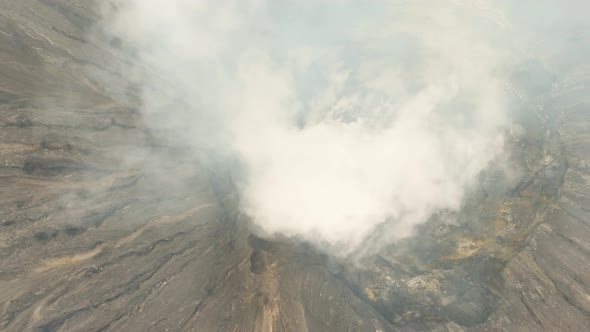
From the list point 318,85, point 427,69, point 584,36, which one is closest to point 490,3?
point 584,36

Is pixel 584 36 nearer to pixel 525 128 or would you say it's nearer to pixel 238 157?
pixel 525 128

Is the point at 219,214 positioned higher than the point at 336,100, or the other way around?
the point at 336,100

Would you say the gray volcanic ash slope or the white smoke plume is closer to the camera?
the gray volcanic ash slope

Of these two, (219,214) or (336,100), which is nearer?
(219,214)

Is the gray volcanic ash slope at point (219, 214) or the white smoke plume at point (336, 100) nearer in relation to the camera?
Answer: the gray volcanic ash slope at point (219, 214)
